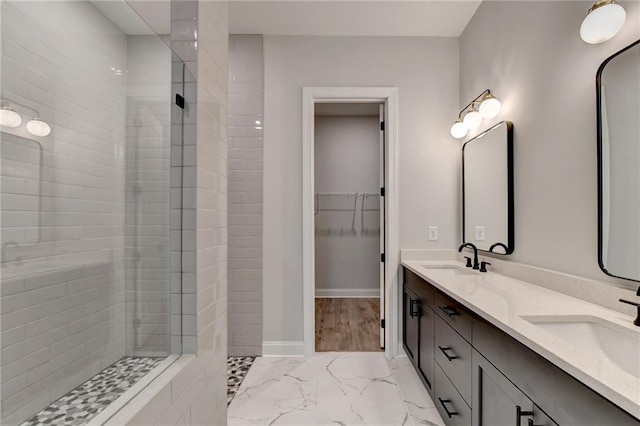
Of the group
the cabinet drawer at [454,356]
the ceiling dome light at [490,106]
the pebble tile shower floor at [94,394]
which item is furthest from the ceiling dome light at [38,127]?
the ceiling dome light at [490,106]

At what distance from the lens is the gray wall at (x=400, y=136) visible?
2.79 meters

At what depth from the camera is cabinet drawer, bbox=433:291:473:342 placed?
4.86ft

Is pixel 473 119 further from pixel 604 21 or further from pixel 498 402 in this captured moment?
pixel 498 402

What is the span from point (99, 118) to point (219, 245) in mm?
674

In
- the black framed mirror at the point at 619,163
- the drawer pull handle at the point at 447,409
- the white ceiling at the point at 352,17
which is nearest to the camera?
the black framed mirror at the point at 619,163

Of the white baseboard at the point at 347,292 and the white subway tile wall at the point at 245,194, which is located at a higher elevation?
the white subway tile wall at the point at 245,194

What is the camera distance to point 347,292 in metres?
4.79

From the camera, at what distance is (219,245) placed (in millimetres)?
1479

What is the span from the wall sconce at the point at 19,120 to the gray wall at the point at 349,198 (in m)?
3.96

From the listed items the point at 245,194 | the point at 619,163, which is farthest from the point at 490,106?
the point at 245,194

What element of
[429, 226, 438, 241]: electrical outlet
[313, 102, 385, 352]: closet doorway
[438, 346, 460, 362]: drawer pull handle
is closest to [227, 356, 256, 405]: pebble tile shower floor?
[438, 346, 460, 362]: drawer pull handle

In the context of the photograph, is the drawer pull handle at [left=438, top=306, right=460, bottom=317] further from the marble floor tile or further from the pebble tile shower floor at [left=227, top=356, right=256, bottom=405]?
the pebble tile shower floor at [left=227, top=356, right=256, bottom=405]

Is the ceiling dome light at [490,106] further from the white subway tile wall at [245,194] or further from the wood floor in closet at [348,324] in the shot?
the wood floor in closet at [348,324]

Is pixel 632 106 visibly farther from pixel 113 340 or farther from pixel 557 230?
pixel 113 340
